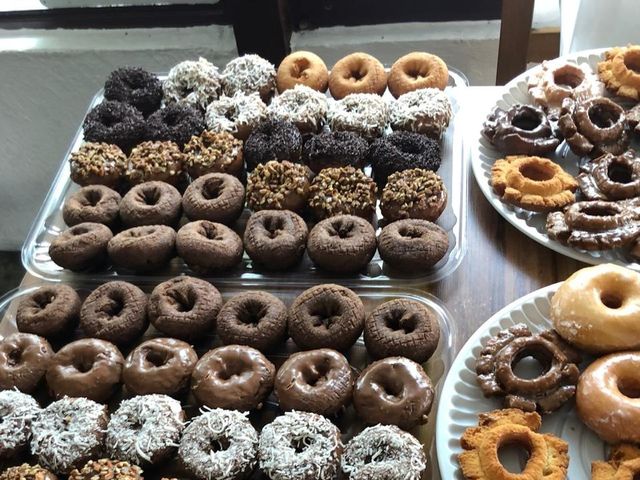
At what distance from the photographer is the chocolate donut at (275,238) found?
72.2 inches

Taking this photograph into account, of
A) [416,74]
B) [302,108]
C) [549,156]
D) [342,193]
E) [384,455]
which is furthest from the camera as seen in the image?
[416,74]

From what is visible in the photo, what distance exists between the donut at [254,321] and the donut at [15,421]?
1.44 ft

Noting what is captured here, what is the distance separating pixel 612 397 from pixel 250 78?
1.47m

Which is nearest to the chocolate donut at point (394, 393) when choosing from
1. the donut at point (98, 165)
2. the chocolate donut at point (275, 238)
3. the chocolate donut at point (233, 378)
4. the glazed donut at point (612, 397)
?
the chocolate donut at point (233, 378)

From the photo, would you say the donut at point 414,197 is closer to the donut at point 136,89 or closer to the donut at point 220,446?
the donut at point 220,446

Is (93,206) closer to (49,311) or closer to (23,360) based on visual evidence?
(49,311)

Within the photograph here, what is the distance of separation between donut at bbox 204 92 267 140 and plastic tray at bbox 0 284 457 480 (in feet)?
1.86

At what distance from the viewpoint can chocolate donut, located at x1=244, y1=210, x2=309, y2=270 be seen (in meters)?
1.83

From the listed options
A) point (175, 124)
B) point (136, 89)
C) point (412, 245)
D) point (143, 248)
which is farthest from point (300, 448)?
point (136, 89)

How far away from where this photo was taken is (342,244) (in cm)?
180

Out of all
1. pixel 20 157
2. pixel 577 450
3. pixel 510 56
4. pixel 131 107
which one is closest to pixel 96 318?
pixel 131 107

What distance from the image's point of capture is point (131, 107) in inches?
91.8

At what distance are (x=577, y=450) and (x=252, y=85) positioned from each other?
1463mm

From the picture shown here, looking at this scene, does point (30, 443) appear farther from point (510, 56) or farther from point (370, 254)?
point (510, 56)
